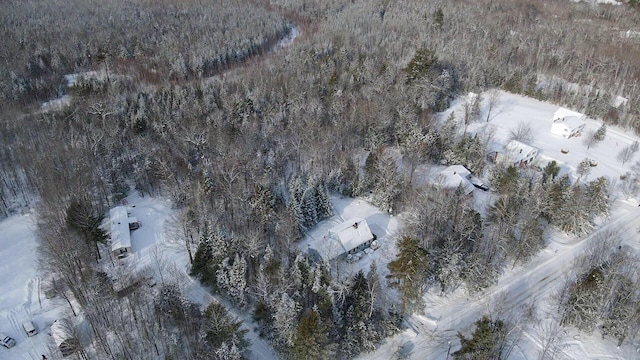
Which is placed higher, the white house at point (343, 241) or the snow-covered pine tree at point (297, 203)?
the snow-covered pine tree at point (297, 203)

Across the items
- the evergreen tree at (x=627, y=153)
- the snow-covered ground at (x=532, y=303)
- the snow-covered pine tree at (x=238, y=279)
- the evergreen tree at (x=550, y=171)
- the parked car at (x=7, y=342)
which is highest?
the snow-covered pine tree at (x=238, y=279)

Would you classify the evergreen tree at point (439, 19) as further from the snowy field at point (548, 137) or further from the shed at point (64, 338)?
the shed at point (64, 338)

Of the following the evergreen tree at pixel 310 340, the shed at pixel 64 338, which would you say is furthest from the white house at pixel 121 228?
the evergreen tree at pixel 310 340

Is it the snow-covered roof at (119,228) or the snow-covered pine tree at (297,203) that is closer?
the snow-covered roof at (119,228)

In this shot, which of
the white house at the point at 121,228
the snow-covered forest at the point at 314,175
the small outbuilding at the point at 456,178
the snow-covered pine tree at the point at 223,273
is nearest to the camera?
the snow-covered forest at the point at 314,175

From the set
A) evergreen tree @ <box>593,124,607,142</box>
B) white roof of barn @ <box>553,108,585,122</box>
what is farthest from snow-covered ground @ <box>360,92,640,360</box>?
white roof of barn @ <box>553,108,585,122</box>

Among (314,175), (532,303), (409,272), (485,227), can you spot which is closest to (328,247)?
(409,272)

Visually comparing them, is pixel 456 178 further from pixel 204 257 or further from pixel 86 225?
pixel 86 225
